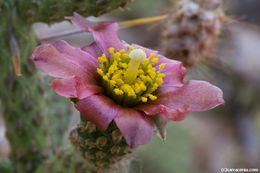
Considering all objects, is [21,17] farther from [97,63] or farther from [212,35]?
[212,35]

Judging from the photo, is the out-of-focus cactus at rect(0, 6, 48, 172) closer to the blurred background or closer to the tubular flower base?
the tubular flower base

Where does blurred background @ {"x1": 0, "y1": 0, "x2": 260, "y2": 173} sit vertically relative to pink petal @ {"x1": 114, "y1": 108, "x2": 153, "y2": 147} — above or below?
below

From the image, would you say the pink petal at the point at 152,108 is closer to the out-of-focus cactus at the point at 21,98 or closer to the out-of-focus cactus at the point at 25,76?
the out-of-focus cactus at the point at 25,76

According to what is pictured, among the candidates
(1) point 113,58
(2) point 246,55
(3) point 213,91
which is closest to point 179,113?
(3) point 213,91

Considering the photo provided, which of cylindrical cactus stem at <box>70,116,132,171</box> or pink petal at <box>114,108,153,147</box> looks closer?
pink petal at <box>114,108,153,147</box>

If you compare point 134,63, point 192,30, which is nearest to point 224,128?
point 192,30

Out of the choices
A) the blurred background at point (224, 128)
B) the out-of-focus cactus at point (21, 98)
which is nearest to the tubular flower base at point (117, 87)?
the out-of-focus cactus at point (21, 98)

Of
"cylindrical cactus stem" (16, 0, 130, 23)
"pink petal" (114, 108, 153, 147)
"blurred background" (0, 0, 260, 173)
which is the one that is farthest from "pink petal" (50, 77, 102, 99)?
"blurred background" (0, 0, 260, 173)
